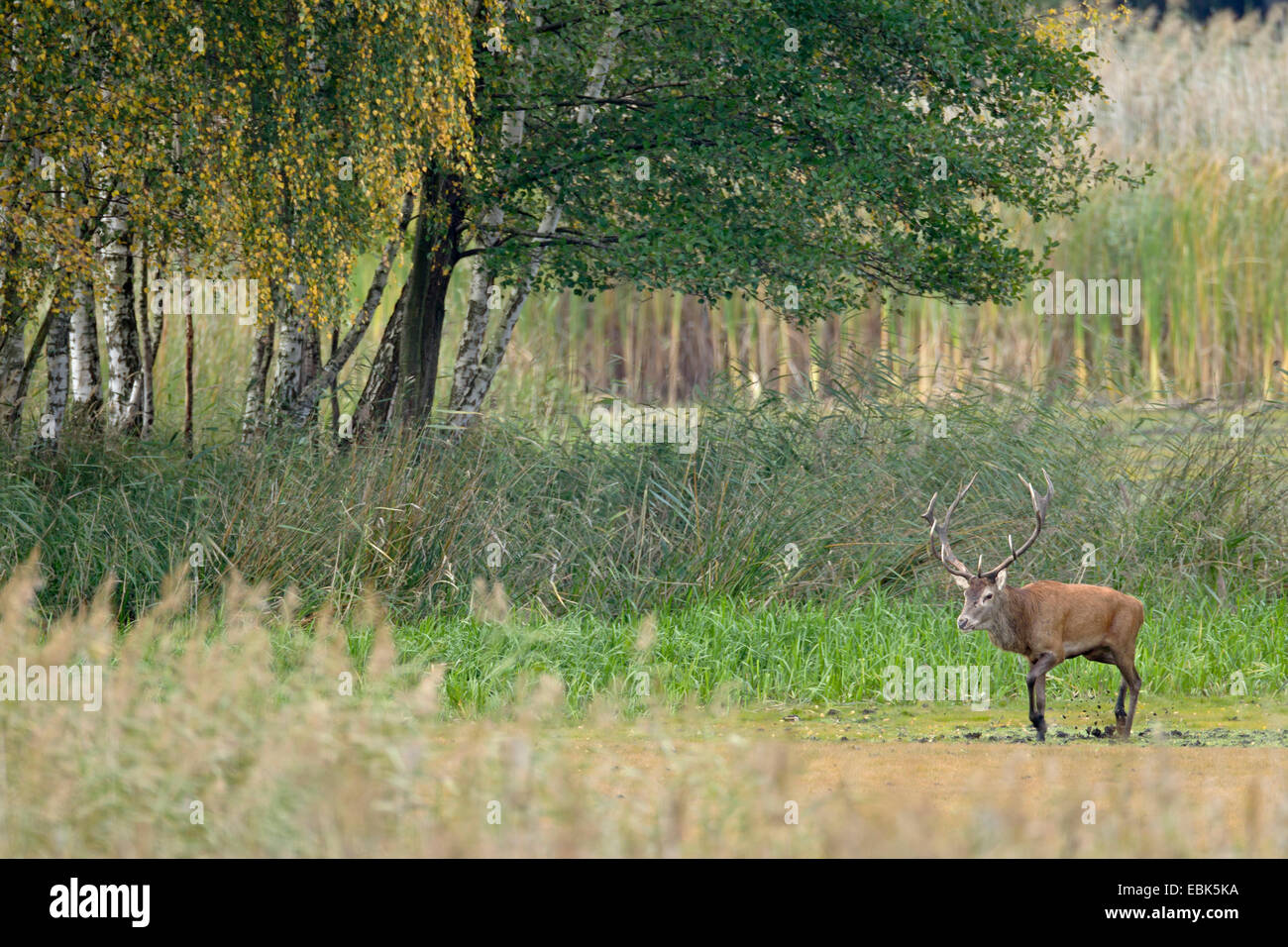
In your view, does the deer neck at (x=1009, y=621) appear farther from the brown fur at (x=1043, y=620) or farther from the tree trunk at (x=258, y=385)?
the tree trunk at (x=258, y=385)

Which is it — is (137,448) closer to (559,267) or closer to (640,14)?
(559,267)

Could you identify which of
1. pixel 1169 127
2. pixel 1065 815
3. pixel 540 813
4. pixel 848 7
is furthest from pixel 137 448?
pixel 1169 127

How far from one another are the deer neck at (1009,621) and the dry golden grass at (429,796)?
3.20 ft

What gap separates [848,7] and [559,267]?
2915 mm

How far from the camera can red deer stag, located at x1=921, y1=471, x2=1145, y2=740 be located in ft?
26.1

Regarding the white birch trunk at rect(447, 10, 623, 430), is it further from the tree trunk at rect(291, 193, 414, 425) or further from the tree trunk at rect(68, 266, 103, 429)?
the tree trunk at rect(68, 266, 103, 429)

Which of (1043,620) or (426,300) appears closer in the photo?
(1043,620)

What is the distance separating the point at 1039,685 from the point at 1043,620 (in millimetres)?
335

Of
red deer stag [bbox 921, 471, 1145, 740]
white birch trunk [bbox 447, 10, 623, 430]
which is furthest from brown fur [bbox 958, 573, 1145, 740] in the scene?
white birch trunk [bbox 447, 10, 623, 430]

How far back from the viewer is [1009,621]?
26.2 feet

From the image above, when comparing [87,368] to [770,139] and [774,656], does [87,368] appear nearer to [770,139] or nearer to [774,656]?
[770,139]

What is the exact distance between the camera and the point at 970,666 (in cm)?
976

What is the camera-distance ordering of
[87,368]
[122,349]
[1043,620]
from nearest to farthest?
[1043,620] < [87,368] < [122,349]

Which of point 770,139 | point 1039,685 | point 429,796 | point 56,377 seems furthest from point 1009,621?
point 56,377
